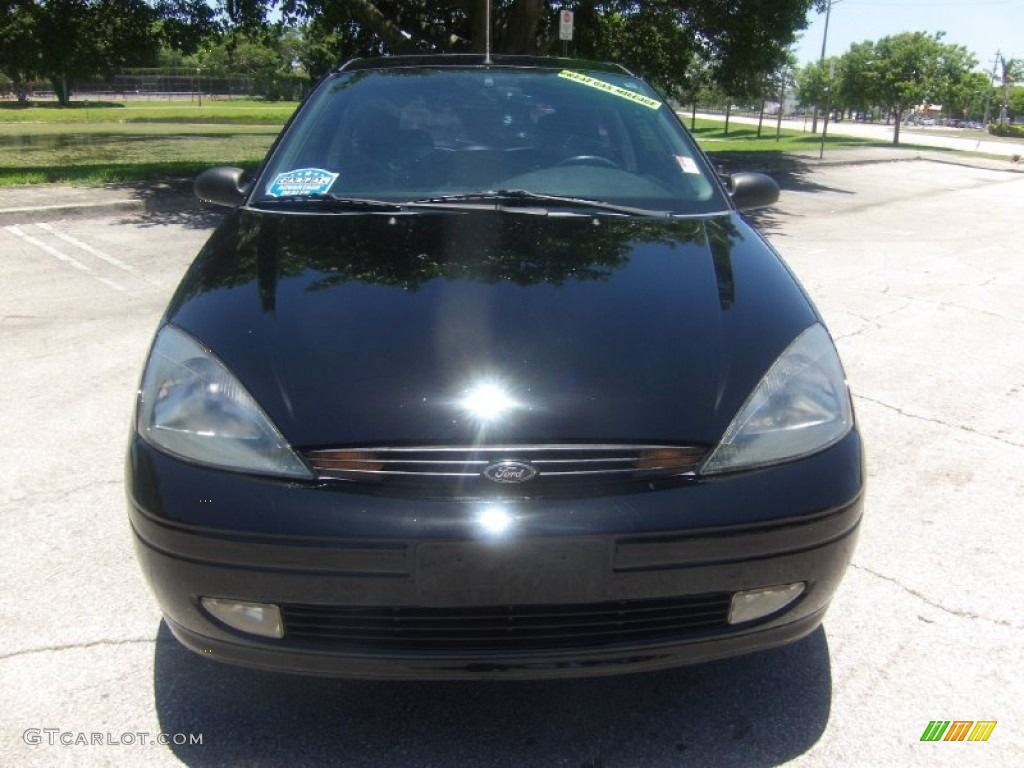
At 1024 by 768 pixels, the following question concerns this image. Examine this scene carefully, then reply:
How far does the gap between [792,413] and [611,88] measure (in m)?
2.03

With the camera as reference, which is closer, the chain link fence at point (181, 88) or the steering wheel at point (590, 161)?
the steering wheel at point (590, 161)

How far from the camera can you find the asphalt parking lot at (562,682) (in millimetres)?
1947

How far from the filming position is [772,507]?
1.74m

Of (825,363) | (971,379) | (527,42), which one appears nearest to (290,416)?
(825,363)

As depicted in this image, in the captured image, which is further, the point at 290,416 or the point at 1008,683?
the point at 1008,683

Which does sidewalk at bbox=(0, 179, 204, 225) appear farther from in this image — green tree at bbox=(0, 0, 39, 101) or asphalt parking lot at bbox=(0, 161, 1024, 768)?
asphalt parking lot at bbox=(0, 161, 1024, 768)

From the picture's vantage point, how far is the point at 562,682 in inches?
85.4

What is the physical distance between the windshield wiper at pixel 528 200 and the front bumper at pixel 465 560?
1.22 meters

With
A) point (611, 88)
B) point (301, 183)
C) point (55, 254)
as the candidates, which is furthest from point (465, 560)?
point (55, 254)

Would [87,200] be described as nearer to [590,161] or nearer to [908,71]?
[590,161]

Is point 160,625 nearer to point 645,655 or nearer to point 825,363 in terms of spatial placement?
point 645,655

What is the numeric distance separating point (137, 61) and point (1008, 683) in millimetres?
14430

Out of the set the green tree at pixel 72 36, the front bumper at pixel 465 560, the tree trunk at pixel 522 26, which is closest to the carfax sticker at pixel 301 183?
the front bumper at pixel 465 560

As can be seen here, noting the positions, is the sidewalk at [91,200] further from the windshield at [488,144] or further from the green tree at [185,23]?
the windshield at [488,144]
